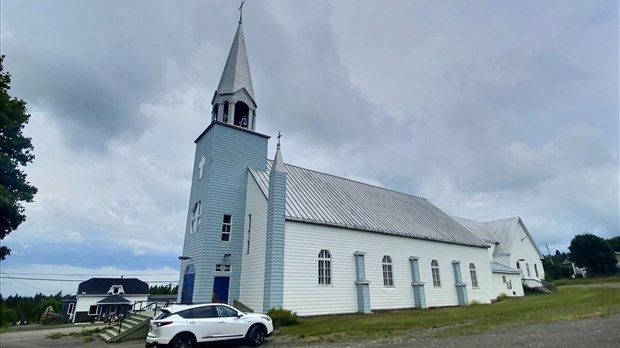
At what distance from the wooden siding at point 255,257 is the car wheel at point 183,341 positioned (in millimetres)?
6846

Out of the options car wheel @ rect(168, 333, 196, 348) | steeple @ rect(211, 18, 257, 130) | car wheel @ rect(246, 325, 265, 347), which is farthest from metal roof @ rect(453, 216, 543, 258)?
car wheel @ rect(168, 333, 196, 348)

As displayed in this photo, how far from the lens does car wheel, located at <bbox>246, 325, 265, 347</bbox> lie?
12625mm

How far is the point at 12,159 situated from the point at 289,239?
1361 cm

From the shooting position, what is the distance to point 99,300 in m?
51.4

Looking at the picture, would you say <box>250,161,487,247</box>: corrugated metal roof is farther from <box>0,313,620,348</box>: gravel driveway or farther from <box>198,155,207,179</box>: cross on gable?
<box>0,313,620,348</box>: gravel driveway

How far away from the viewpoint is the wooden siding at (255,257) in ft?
62.2

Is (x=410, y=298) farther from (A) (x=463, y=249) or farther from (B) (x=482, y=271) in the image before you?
(B) (x=482, y=271)

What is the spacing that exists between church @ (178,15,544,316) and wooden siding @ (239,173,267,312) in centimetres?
6

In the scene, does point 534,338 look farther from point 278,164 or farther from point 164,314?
point 278,164

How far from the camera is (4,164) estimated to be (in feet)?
47.1

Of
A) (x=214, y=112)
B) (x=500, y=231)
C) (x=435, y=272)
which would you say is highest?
(x=214, y=112)

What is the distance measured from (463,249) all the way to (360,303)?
13.4m

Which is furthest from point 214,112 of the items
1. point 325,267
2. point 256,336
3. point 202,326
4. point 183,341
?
point 183,341

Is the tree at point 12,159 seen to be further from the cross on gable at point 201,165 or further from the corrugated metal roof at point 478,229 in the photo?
the corrugated metal roof at point 478,229
